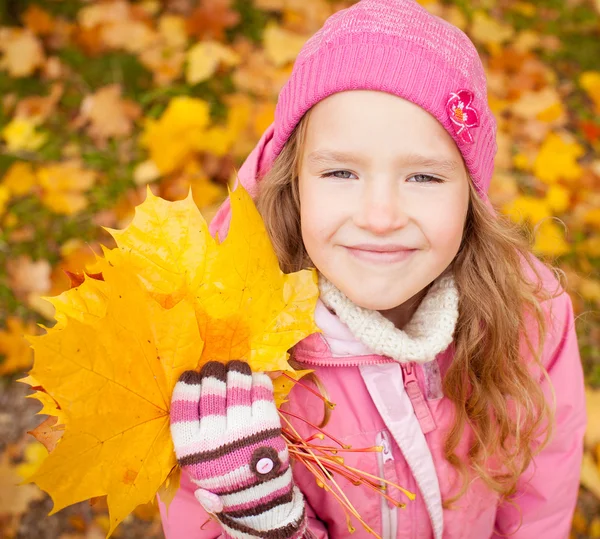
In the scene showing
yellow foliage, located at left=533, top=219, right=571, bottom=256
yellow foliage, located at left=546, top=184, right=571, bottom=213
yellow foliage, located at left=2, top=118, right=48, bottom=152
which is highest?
yellow foliage, located at left=546, top=184, right=571, bottom=213

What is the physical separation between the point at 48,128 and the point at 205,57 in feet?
2.67

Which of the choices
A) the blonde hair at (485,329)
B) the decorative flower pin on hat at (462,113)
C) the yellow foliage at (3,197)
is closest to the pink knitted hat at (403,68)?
the decorative flower pin on hat at (462,113)

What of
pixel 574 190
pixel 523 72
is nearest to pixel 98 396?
pixel 574 190

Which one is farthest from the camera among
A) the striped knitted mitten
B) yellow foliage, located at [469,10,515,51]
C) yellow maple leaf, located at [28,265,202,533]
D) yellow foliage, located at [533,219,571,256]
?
yellow foliage, located at [469,10,515,51]

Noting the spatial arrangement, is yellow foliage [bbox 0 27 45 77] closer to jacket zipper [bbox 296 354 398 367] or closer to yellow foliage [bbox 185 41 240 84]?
yellow foliage [bbox 185 41 240 84]

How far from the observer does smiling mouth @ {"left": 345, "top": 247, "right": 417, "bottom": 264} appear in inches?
50.1

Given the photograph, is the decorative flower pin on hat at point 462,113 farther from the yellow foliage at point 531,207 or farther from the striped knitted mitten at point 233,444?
the yellow foliage at point 531,207

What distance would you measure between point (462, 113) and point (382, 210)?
0.25 m

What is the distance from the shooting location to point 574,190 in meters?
2.90

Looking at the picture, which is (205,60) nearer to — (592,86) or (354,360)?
(592,86)

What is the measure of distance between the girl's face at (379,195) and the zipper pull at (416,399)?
0.20 meters

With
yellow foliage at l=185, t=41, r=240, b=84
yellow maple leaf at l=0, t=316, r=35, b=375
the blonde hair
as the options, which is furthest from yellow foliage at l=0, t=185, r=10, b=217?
the blonde hair

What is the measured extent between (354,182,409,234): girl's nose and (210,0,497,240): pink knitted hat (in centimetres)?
17

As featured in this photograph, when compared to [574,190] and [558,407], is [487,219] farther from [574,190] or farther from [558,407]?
[574,190]
